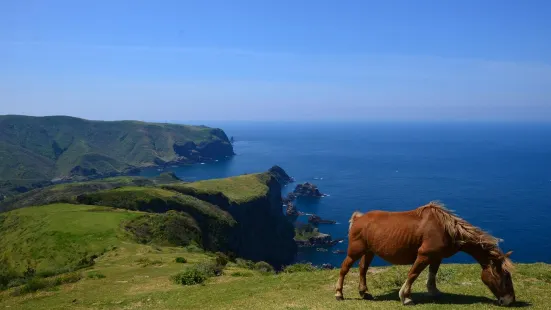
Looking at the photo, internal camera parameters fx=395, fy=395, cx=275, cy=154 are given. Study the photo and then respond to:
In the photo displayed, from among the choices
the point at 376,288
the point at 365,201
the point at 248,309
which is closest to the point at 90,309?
the point at 248,309

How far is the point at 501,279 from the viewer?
452 inches

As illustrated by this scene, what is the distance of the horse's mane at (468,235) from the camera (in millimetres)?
11703

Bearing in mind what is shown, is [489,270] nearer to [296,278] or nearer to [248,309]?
[248,309]

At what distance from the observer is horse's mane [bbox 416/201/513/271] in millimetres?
11703

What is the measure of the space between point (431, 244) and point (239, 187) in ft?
461

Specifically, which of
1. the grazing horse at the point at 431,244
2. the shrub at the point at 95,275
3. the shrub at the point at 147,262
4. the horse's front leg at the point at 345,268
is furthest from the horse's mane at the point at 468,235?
the shrub at the point at 147,262

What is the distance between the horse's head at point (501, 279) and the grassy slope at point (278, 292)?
47cm

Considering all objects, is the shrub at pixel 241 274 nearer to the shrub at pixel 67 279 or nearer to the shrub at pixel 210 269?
the shrub at pixel 210 269

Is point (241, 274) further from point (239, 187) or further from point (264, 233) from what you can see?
point (239, 187)

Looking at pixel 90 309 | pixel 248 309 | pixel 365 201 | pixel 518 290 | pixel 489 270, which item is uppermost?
pixel 489 270

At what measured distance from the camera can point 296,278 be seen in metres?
20.5

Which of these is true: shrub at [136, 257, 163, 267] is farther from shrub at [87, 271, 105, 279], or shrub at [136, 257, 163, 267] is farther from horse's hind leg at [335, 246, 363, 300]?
horse's hind leg at [335, 246, 363, 300]

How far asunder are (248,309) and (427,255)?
6.64m

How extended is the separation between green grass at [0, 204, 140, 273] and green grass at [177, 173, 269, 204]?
59172 millimetres
